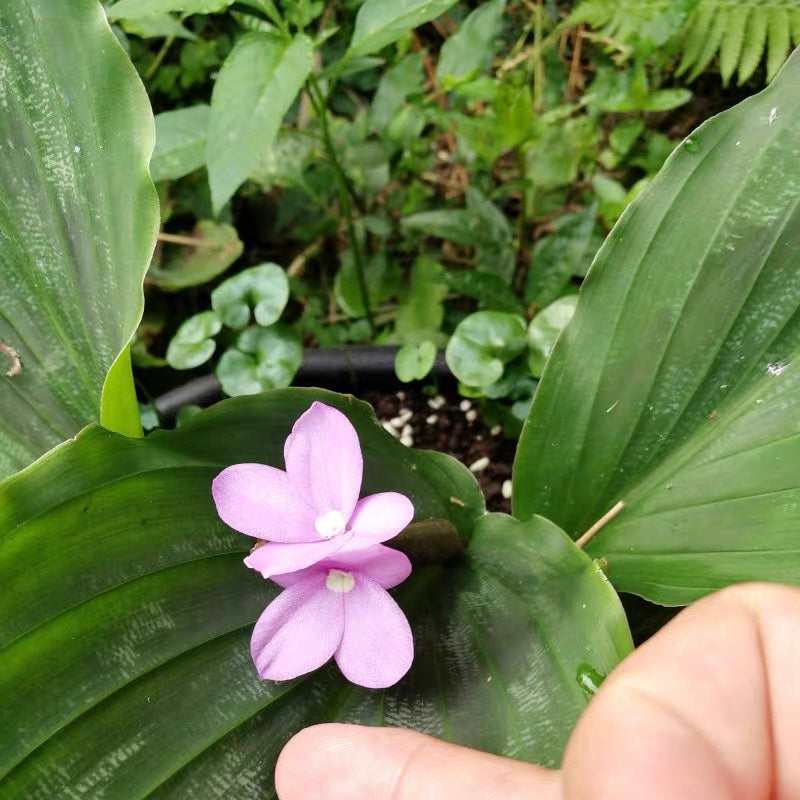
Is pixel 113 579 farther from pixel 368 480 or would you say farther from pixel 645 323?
pixel 645 323

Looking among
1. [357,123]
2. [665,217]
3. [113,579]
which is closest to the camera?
[113,579]

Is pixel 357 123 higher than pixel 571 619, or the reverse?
pixel 357 123

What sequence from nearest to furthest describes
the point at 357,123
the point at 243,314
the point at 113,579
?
1. the point at 113,579
2. the point at 243,314
3. the point at 357,123

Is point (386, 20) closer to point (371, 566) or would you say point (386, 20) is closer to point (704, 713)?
point (371, 566)

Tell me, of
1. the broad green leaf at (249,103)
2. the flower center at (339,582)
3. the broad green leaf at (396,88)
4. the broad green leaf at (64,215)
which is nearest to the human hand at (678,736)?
the flower center at (339,582)

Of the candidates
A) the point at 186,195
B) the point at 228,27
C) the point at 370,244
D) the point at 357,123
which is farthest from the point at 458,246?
the point at 228,27

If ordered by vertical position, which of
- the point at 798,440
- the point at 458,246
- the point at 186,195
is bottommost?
the point at 458,246
